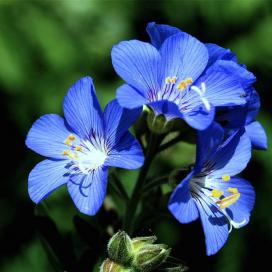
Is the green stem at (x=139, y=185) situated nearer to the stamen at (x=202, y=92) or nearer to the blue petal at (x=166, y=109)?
the blue petal at (x=166, y=109)

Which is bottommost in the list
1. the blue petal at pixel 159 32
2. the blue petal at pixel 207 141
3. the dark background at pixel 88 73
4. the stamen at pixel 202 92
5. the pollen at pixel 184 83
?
the dark background at pixel 88 73

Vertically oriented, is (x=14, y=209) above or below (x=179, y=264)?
below

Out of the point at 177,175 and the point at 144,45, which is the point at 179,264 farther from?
the point at 144,45

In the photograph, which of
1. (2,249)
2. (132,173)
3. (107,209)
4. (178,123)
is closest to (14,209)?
(2,249)

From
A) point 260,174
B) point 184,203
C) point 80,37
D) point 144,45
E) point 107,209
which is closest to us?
point 184,203

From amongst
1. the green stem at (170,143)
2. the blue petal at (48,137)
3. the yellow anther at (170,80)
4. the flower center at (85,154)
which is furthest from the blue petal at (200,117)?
the blue petal at (48,137)

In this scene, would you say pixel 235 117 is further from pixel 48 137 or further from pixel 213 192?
pixel 48 137

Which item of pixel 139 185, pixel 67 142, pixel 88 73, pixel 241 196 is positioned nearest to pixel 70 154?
pixel 67 142
